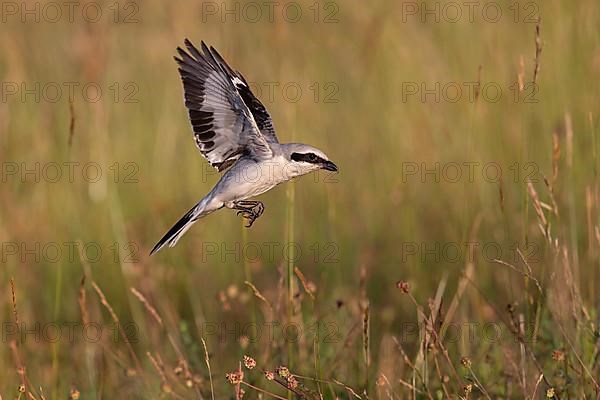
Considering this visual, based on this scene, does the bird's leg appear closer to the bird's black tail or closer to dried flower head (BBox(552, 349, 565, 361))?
the bird's black tail

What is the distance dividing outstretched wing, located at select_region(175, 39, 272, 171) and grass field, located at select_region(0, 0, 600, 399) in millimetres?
334

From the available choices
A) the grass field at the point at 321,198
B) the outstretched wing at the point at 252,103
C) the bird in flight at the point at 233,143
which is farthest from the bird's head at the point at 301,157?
the grass field at the point at 321,198

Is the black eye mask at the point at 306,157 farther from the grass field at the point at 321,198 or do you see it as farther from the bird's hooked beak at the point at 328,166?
the grass field at the point at 321,198

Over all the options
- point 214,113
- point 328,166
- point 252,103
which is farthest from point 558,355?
point 214,113

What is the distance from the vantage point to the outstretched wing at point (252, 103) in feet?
13.5

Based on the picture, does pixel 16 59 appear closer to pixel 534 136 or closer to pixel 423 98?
pixel 423 98

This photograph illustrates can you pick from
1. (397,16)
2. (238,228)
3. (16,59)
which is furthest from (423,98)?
(16,59)

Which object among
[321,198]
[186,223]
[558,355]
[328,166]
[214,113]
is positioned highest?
[214,113]

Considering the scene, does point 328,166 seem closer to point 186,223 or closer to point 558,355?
point 186,223

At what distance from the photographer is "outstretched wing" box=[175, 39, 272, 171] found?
4230 millimetres

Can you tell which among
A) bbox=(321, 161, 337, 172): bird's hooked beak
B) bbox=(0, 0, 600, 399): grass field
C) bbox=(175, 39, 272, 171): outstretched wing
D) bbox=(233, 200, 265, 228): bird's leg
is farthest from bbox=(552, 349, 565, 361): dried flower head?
bbox=(175, 39, 272, 171): outstretched wing

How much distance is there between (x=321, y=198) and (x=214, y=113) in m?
2.87

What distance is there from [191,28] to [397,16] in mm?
1817

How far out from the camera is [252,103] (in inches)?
163
